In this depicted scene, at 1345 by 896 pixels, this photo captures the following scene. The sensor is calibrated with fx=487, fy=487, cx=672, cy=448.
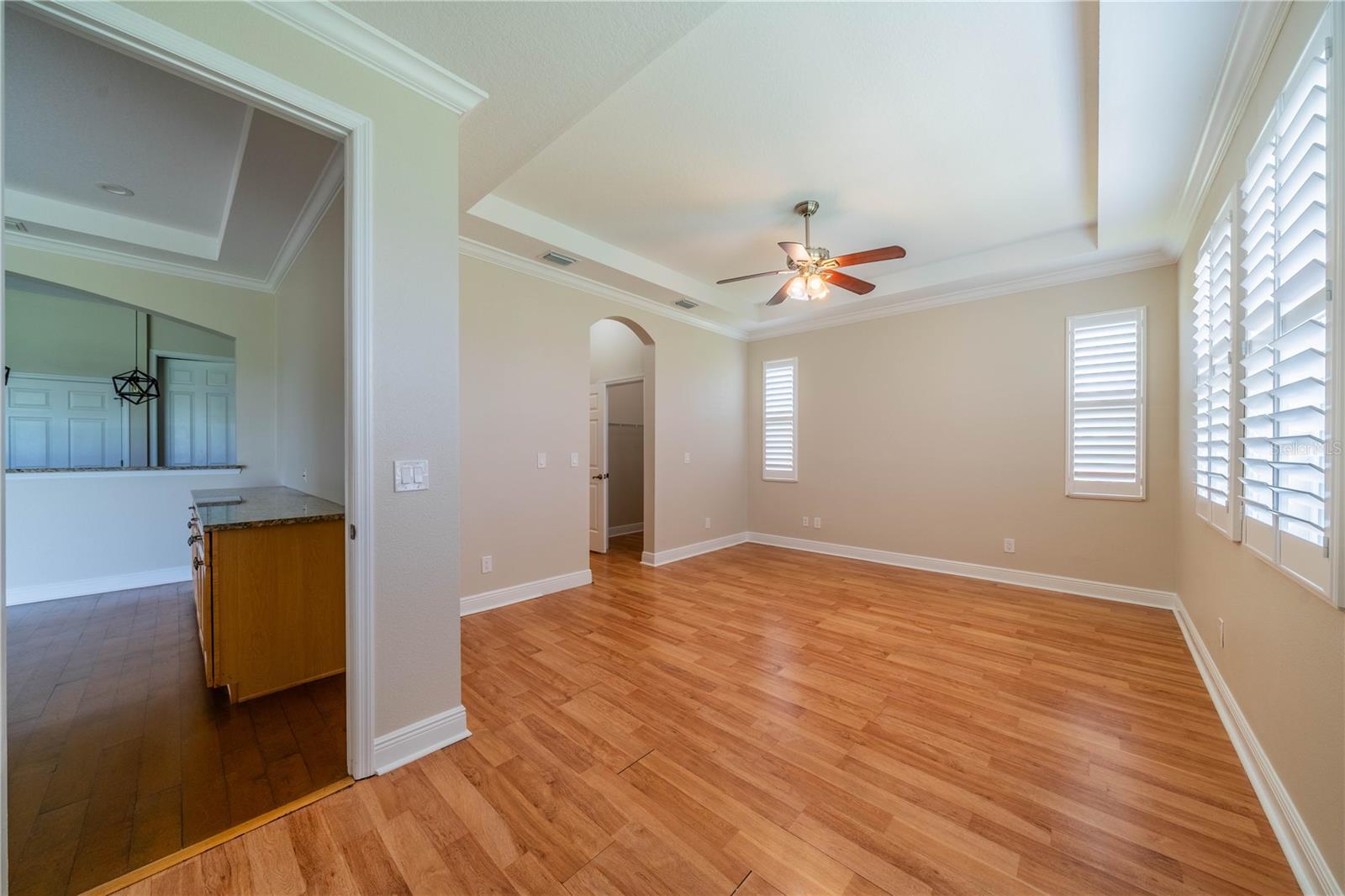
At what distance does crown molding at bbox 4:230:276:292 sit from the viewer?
3.46 meters

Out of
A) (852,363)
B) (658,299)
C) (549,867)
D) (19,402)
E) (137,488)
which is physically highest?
(658,299)

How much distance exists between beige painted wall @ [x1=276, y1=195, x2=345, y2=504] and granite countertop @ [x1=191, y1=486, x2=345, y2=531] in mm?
139

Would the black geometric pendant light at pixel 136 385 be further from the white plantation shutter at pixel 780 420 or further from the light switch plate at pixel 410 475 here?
the white plantation shutter at pixel 780 420

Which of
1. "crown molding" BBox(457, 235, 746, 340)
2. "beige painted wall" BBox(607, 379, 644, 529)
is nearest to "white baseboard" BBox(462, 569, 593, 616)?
"beige painted wall" BBox(607, 379, 644, 529)

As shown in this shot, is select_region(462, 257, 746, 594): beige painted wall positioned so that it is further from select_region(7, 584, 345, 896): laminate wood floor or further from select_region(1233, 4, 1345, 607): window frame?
select_region(1233, 4, 1345, 607): window frame

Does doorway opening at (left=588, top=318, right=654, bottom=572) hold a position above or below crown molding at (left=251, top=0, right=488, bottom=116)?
below

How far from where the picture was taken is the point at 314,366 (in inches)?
131

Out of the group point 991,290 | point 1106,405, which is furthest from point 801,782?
point 991,290

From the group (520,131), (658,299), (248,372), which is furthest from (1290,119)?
(248,372)

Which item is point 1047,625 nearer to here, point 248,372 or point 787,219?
point 787,219

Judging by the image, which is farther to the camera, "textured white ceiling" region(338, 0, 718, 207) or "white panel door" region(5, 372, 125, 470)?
"white panel door" region(5, 372, 125, 470)

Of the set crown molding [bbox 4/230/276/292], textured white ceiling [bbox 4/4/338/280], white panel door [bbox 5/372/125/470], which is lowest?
white panel door [bbox 5/372/125/470]

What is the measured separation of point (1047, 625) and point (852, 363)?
2932mm

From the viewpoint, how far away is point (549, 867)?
56.7 inches
